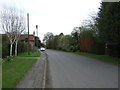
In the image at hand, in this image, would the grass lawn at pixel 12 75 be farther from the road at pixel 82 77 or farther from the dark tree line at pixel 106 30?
the dark tree line at pixel 106 30

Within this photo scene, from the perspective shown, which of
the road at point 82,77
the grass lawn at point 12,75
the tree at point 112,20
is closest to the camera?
the grass lawn at point 12,75

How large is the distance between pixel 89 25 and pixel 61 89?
33847mm

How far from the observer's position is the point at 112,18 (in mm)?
19406

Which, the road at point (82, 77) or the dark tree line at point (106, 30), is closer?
the road at point (82, 77)

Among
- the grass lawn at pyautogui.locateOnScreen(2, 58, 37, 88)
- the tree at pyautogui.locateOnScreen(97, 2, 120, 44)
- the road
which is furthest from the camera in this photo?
the tree at pyautogui.locateOnScreen(97, 2, 120, 44)

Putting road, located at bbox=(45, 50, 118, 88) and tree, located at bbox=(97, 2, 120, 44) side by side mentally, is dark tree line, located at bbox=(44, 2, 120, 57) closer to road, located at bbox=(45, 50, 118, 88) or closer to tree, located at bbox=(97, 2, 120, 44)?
tree, located at bbox=(97, 2, 120, 44)

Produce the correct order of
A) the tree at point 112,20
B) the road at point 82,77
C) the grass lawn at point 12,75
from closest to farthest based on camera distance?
the grass lawn at point 12,75
the road at point 82,77
the tree at point 112,20

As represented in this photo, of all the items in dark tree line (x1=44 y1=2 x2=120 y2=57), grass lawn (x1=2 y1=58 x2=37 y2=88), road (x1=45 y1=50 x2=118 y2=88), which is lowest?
road (x1=45 y1=50 x2=118 y2=88)

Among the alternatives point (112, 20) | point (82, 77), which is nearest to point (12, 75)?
point (82, 77)

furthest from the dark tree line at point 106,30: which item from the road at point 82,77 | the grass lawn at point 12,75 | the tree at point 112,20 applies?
the grass lawn at point 12,75

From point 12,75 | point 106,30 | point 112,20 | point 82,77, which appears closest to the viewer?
point 12,75

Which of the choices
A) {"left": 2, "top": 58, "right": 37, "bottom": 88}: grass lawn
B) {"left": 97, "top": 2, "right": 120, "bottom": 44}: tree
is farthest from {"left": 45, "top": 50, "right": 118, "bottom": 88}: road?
{"left": 97, "top": 2, "right": 120, "bottom": 44}: tree

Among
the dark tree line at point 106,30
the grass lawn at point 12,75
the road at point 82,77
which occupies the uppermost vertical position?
the dark tree line at point 106,30

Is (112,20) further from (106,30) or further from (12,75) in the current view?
(12,75)
